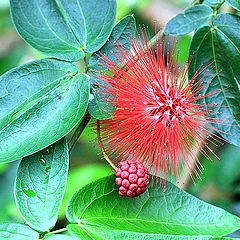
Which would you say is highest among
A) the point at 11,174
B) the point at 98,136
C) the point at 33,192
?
the point at 98,136

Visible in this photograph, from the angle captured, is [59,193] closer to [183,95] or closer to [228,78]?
[183,95]

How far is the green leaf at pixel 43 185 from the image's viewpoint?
1211 mm

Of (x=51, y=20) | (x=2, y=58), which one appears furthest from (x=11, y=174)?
(x=51, y=20)

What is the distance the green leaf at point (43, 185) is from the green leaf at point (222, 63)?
35 cm

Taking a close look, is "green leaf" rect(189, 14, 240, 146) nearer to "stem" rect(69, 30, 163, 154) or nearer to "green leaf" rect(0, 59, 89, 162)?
"stem" rect(69, 30, 163, 154)

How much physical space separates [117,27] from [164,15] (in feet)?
5.23

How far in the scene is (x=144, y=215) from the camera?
1.23 meters

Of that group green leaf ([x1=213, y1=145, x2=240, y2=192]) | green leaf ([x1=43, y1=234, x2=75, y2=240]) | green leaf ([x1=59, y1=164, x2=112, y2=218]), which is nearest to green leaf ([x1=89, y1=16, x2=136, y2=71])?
green leaf ([x1=43, y1=234, x2=75, y2=240])

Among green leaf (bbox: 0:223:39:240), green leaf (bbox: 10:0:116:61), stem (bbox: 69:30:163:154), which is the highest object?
green leaf (bbox: 10:0:116:61)

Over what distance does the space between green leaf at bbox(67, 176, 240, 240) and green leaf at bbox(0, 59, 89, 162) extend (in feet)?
0.46

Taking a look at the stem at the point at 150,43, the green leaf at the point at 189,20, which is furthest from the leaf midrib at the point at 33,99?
the green leaf at the point at 189,20

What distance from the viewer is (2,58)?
3027 mm

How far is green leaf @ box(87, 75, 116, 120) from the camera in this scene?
125 centimetres

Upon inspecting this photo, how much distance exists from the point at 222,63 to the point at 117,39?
0.24m
